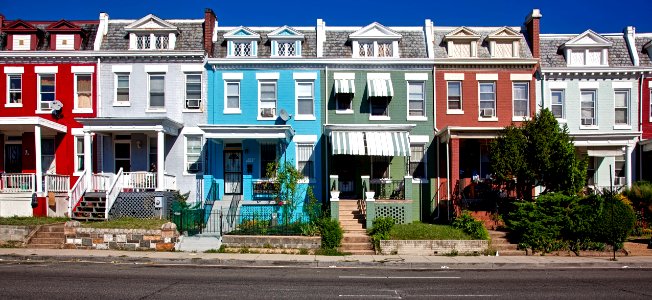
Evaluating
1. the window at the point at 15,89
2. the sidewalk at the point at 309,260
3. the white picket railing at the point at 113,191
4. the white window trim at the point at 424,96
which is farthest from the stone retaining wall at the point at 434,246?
the window at the point at 15,89

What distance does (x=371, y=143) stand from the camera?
26516 millimetres

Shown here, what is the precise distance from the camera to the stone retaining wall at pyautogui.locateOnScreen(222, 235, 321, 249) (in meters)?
22.0

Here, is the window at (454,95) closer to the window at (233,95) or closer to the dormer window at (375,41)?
the dormer window at (375,41)

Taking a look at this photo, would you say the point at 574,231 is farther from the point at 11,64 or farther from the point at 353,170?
the point at 11,64

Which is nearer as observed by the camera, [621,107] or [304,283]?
[304,283]

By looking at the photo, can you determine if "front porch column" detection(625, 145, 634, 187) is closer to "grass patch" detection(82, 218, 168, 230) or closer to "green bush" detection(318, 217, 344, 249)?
"green bush" detection(318, 217, 344, 249)

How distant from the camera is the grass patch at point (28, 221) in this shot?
23.0 metres

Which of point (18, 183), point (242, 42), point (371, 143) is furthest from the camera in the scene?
point (242, 42)

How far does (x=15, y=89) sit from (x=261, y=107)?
1203 cm

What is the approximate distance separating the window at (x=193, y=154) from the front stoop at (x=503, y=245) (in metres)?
13.9

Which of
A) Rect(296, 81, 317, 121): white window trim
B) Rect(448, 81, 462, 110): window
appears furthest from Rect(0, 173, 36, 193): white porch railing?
Rect(448, 81, 462, 110): window

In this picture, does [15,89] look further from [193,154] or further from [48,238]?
[48,238]

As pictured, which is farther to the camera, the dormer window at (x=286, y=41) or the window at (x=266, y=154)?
the dormer window at (x=286, y=41)

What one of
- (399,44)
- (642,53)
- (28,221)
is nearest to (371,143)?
(399,44)
